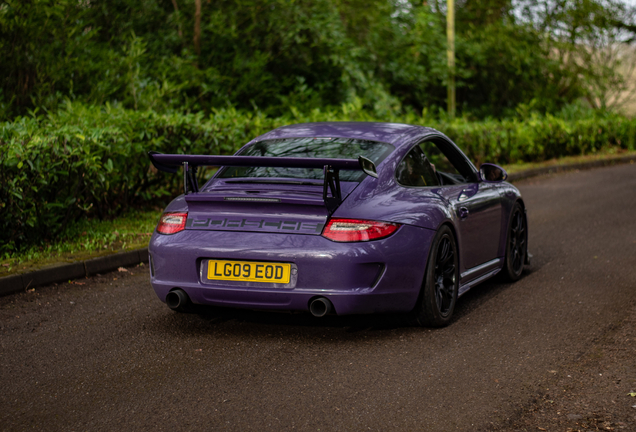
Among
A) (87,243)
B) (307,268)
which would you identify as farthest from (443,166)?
(87,243)

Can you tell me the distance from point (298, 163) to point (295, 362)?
1.19 meters

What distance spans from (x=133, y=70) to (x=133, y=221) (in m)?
4.89

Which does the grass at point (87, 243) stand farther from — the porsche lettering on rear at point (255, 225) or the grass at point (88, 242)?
the porsche lettering on rear at point (255, 225)

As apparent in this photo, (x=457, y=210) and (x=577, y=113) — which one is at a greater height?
(x=457, y=210)

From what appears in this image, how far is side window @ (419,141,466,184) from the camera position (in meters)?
6.09

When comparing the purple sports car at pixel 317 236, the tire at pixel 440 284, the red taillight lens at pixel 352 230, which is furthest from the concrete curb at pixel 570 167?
the red taillight lens at pixel 352 230

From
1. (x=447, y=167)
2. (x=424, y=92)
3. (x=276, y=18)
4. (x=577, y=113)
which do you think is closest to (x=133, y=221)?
(x=447, y=167)

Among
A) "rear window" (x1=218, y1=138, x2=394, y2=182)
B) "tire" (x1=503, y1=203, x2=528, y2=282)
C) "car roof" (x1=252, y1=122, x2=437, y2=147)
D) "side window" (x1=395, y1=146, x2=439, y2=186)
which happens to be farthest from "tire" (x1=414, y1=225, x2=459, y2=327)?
"tire" (x1=503, y1=203, x2=528, y2=282)

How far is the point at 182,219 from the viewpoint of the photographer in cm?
486

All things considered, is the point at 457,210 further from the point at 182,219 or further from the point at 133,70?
the point at 133,70

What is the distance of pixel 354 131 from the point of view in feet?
18.5

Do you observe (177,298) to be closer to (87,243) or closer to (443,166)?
(443,166)

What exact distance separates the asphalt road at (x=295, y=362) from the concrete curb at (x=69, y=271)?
0.38ft

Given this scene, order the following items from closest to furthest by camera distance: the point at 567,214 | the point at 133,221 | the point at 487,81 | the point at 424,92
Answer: the point at 133,221, the point at 567,214, the point at 424,92, the point at 487,81
